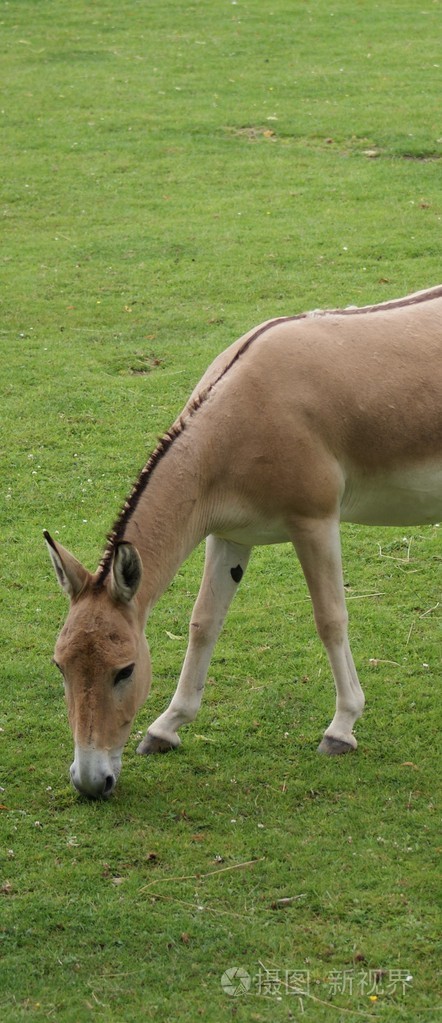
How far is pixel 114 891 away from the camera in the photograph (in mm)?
5203

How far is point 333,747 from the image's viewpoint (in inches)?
244

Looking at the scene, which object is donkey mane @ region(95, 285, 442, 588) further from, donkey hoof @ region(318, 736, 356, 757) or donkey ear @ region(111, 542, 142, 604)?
donkey hoof @ region(318, 736, 356, 757)

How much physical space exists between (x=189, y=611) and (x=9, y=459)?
2.49 m

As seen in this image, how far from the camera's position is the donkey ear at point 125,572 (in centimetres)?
495

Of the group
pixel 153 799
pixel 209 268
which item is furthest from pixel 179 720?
pixel 209 268

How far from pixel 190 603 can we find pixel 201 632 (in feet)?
4.60

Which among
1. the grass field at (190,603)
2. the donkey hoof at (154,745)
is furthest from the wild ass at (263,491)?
the grass field at (190,603)

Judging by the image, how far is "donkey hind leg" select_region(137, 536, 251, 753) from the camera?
246 inches

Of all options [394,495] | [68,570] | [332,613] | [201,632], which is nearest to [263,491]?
[332,613]

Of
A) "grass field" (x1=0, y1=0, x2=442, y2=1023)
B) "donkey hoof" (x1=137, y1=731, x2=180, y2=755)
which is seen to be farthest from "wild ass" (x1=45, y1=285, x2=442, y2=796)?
"grass field" (x1=0, y1=0, x2=442, y2=1023)

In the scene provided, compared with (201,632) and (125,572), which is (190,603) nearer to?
(201,632)

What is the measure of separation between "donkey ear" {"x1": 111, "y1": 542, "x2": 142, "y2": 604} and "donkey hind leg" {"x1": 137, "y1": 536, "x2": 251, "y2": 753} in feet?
3.60

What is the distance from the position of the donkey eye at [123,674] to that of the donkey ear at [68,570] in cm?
37

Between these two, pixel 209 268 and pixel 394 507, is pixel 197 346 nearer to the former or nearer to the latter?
pixel 209 268
